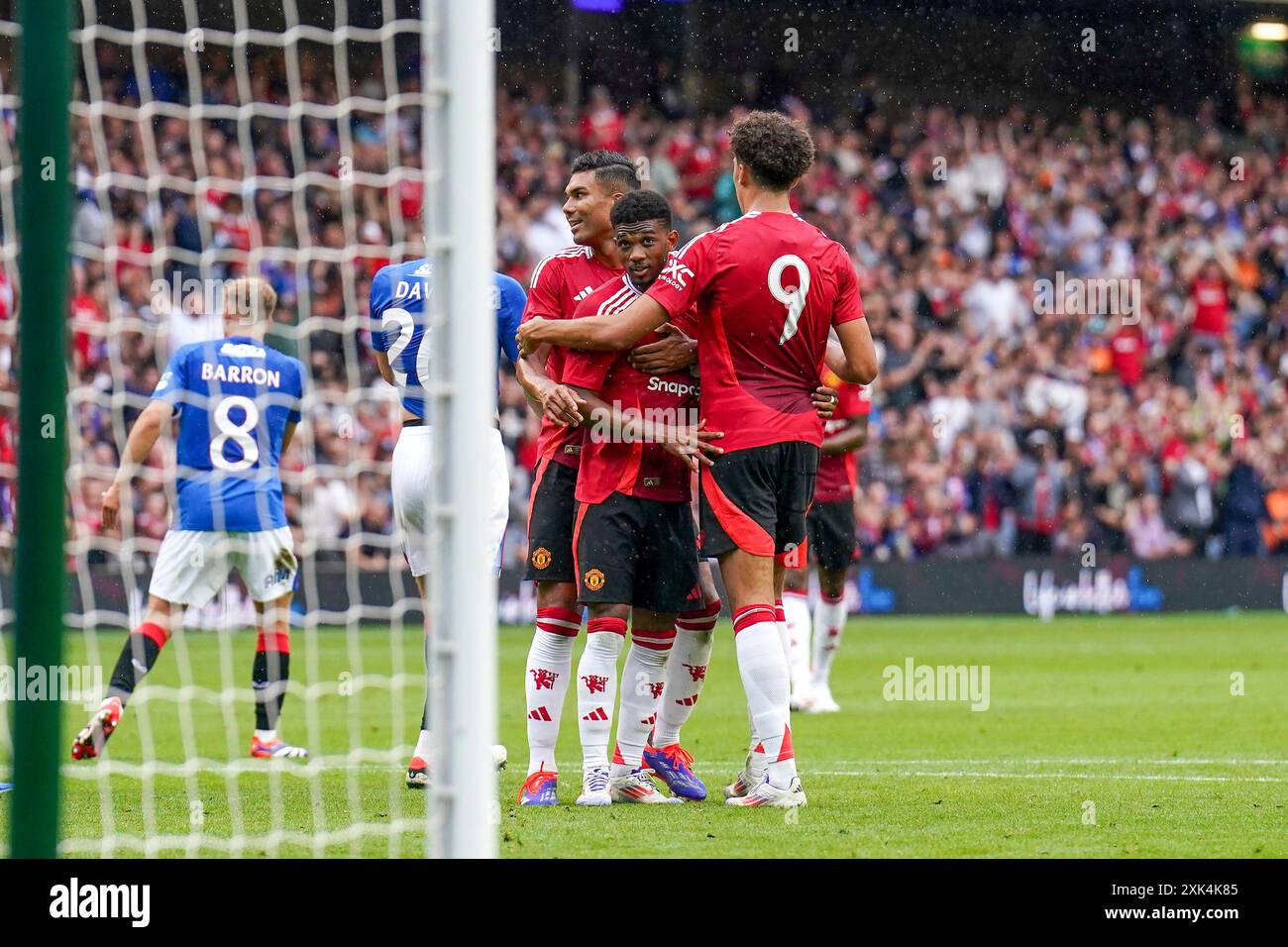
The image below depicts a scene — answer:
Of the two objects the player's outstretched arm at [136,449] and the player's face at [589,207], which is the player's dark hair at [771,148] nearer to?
the player's face at [589,207]

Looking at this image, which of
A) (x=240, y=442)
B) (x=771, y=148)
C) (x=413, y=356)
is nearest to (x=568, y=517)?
(x=413, y=356)

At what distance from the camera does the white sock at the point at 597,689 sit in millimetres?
6234

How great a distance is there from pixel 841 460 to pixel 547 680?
467cm

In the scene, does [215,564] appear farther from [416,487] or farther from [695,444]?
[695,444]

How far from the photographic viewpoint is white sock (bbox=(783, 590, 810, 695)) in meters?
10.1

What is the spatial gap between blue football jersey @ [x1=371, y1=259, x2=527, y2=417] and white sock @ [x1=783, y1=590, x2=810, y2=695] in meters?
3.77

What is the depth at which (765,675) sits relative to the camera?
5.87 m

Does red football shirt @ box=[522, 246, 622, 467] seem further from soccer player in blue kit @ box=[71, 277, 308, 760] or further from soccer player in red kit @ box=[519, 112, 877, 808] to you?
soccer player in blue kit @ box=[71, 277, 308, 760]

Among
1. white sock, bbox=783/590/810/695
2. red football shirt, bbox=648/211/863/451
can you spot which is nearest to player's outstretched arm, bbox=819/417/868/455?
white sock, bbox=783/590/810/695

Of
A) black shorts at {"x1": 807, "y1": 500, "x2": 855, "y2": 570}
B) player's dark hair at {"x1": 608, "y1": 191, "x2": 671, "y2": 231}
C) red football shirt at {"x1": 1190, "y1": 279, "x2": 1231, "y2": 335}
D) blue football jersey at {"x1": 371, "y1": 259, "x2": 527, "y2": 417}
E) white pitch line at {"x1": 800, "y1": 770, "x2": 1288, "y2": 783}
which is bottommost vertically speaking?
white pitch line at {"x1": 800, "y1": 770, "x2": 1288, "y2": 783}

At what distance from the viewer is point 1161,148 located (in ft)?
81.9

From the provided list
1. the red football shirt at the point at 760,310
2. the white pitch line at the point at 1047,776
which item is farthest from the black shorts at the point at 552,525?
the white pitch line at the point at 1047,776

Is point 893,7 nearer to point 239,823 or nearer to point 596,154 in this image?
point 596,154

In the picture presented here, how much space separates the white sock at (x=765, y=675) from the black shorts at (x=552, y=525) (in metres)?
0.79
